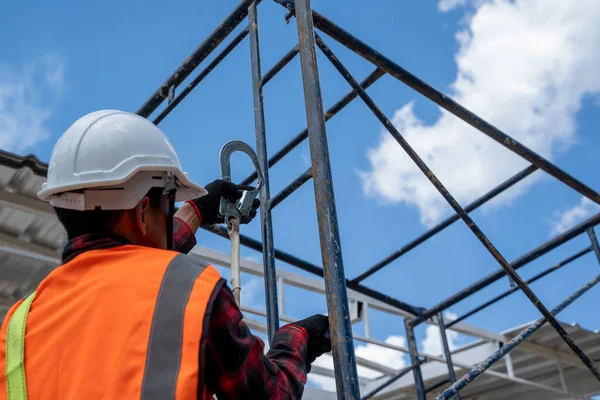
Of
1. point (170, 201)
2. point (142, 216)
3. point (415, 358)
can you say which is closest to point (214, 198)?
point (170, 201)

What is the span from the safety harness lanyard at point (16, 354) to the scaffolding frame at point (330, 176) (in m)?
0.88

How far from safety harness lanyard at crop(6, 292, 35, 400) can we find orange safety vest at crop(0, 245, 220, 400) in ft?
0.04

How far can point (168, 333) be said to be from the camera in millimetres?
1304

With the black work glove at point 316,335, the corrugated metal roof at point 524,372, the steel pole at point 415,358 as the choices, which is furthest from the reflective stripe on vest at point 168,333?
the corrugated metal roof at point 524,372

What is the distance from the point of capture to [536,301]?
3488mm

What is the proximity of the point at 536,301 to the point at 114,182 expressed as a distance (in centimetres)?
257

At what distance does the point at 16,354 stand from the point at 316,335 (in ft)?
2.74

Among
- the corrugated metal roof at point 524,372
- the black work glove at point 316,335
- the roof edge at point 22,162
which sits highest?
the corrugated metal roof at point 524,372

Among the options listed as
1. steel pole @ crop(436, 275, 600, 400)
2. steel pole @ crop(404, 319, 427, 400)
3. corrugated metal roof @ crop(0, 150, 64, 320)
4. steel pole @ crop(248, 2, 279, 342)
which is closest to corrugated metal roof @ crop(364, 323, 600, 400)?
steel pole @ crop(404, 319, 427, 400)

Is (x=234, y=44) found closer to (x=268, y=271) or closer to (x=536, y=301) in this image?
(x=268, y=271)

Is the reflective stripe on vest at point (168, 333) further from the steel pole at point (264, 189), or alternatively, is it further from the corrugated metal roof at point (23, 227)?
the corrugated metal roof at point (23, 227)

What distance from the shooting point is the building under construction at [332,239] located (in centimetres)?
234

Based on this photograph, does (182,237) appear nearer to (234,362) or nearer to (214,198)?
(214,198)

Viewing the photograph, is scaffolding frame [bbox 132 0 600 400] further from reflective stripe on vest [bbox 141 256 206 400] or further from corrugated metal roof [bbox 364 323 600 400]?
corrugated metal roof [bbox 364 323 600 400]
